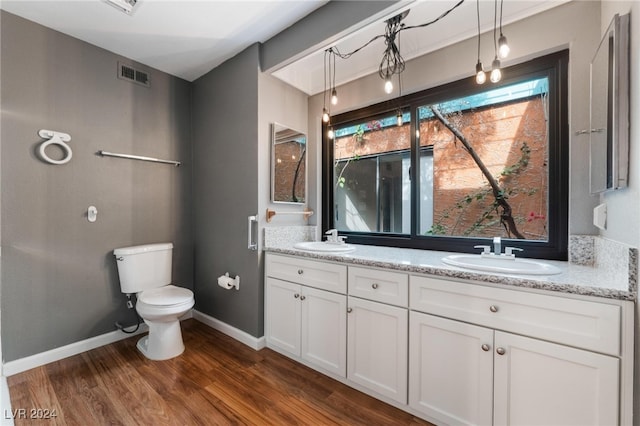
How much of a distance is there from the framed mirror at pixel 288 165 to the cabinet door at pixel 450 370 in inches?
57.4

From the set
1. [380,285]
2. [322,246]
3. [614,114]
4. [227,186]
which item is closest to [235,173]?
[227,186]

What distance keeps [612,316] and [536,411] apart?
0.51 meters

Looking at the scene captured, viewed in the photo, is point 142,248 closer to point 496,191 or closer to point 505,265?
point 505,265

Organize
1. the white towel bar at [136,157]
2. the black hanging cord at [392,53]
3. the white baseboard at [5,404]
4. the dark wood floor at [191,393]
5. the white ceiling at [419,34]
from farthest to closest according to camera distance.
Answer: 1. the white towel bar at [136,157]
2. the black hanging cord at [392,53]
3. the white ceiling at [419,34]
4. the dark wood floor at [191,393]
5. the white baseboard at [5,404]

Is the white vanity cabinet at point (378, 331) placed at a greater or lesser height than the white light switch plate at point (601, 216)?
lesser

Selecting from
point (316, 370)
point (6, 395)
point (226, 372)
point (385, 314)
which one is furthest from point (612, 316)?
point (6, 395)

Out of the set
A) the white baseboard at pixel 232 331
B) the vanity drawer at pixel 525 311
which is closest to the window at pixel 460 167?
the vanity drawer at pixel 525 311

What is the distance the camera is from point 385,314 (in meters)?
1.54

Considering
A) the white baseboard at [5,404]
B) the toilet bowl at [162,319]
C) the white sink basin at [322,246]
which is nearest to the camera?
the white baseboard at [5,404]

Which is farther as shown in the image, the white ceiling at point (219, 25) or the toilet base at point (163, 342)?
the toilet base at point (163, 342)

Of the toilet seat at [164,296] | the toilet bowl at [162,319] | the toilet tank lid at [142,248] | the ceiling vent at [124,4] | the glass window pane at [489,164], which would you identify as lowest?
the toilet bowl at [162,319]

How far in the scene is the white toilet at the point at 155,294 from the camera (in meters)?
1.96

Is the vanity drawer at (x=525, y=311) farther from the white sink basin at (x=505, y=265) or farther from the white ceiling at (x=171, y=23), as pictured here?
the white ceiling at (x=171, y=23)

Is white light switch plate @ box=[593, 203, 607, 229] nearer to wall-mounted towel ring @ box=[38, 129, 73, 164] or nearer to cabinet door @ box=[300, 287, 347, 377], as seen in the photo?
cabinet door @ box=[300, 287, 347, 377]
